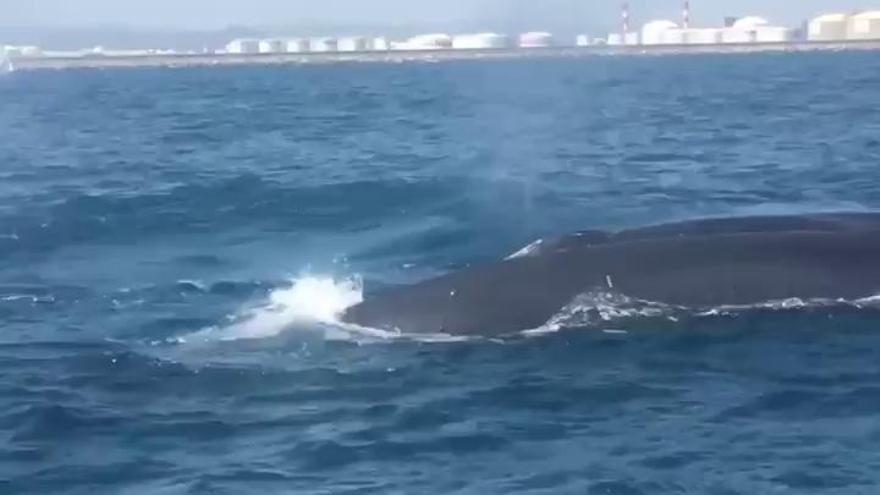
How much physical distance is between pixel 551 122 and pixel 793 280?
4243 centimetres

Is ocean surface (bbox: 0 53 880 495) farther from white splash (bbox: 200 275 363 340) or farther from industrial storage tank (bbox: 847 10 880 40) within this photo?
industrial storage tank (bbox: 847 10 880 40)

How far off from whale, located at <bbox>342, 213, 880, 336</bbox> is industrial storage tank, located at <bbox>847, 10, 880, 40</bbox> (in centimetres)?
18566

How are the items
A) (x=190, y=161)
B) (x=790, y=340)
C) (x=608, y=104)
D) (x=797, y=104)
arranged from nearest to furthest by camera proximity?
(x=790, y=340), (x=190, y=161), (x=797, y=104), (x=608, y=104)

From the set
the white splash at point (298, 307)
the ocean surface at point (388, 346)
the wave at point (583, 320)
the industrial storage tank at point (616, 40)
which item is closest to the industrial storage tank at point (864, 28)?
the industrial storage tank at point (616, 40)

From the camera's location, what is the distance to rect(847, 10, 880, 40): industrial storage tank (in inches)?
7726

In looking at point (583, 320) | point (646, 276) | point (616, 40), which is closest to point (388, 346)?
point (583, 320)

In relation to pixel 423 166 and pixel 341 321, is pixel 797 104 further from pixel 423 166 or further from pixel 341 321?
pixel 341 321

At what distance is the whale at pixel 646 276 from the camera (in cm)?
1790

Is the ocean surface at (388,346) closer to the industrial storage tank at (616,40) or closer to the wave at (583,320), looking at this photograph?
the wave at (583,320)

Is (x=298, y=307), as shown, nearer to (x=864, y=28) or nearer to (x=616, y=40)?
(x=616, y=40)

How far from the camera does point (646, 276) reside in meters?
18.2

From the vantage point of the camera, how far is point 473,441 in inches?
535

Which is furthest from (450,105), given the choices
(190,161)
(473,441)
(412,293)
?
(473,441)

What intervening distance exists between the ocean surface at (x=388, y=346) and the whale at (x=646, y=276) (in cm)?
42
